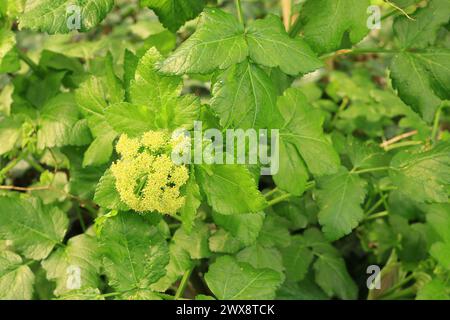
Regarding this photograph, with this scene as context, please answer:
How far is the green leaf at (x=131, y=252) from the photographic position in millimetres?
1106

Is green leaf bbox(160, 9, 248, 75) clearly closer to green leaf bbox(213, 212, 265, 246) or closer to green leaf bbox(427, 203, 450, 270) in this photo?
green leaf bbox(213, 212, 265, 246)

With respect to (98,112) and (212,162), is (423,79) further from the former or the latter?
(98,112)

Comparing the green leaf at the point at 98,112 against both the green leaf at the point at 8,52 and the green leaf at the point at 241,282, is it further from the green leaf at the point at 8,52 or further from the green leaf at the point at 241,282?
the green leaf at the point at 241,282

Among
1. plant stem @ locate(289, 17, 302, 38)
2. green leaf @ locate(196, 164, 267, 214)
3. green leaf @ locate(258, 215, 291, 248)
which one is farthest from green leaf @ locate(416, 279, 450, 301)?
plant stem @ locate(289, 17, 302, 38)

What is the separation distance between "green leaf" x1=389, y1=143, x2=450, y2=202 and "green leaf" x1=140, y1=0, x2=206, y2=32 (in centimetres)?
68

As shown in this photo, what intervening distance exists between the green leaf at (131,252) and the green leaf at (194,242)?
0.79 feet

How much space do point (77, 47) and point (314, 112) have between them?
93 centimetres

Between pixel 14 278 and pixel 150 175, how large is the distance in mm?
585

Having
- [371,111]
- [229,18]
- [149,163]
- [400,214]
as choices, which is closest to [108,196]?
[149,163]

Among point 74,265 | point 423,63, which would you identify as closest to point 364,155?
point 423,63

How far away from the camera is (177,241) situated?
4.55 ft

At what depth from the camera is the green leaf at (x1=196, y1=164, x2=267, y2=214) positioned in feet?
3.35

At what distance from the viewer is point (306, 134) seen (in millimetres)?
1316

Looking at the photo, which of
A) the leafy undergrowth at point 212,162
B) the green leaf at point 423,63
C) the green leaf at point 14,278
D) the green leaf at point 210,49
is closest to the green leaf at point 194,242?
the leafy undergrowth at point 212,162
